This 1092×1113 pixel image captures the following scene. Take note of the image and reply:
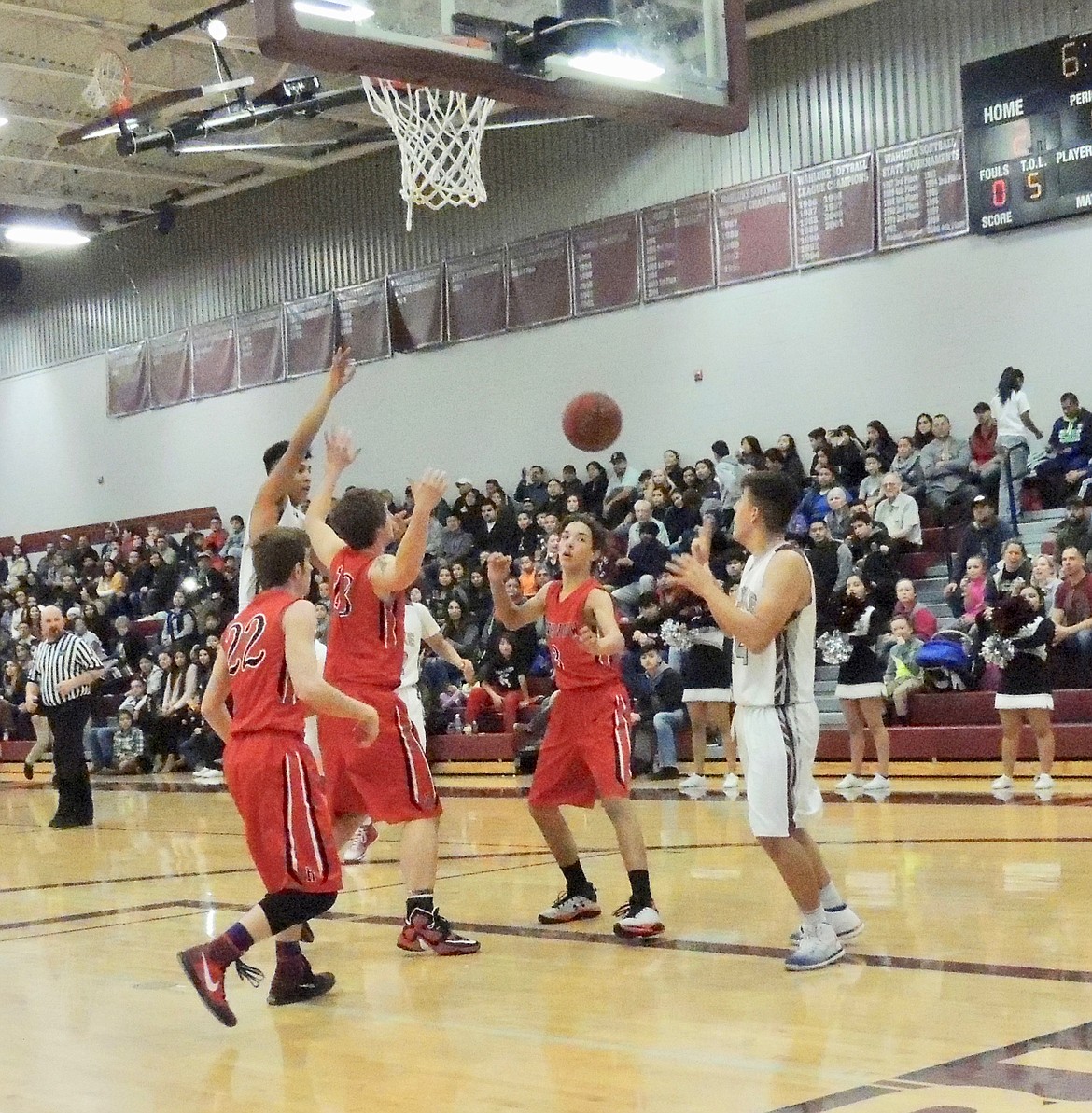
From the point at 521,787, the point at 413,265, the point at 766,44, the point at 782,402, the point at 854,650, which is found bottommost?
the point at 521,787

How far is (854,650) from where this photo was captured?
1296cm

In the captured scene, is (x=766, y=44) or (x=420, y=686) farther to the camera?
(x=766, y=44)

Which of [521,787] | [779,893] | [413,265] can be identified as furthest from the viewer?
[413,265]

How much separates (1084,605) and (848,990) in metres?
8.44

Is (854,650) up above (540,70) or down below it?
below

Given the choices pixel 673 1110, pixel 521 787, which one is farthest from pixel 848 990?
pixel 521 787

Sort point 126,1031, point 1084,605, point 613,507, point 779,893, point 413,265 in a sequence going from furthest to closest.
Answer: point 413,265 → point 613,507 → point 1084,605 → point 779,893 → point 126,1031

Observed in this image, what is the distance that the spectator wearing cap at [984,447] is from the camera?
51.1 ft

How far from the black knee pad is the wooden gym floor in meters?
0.31

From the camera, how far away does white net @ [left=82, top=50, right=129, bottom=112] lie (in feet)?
59.1

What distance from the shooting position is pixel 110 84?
18.3 m

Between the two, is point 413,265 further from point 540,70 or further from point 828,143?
point 540,70

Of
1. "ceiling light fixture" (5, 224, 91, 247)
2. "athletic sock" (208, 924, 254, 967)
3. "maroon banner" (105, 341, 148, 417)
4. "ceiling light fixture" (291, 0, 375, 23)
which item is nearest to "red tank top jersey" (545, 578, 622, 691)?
"athletic sock" (208, 924, 254, 967)

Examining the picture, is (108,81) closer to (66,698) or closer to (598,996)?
(66,698)
